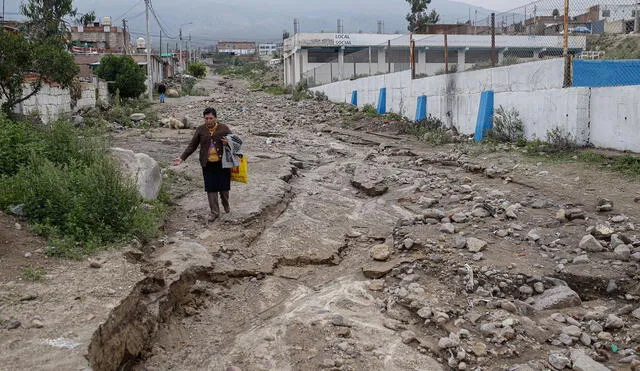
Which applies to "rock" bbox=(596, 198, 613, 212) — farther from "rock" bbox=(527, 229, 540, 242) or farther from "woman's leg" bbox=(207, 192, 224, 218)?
"woman's leg" bbox=(207, 192, 224, 218)

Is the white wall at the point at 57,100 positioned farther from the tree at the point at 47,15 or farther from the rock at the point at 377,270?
the rock at the point at 377,270

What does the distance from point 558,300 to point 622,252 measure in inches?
40.2

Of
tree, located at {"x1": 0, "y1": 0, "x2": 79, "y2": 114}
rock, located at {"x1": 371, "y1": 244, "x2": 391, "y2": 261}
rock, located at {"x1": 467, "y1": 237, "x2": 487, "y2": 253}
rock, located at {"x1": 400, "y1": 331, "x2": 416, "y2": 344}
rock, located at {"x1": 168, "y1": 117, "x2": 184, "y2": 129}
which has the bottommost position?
rock, located at {"x1": 400, "y1": 331, "x2": 416, "y2": 344}

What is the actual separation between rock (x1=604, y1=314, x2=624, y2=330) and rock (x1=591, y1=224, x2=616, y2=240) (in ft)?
5.09

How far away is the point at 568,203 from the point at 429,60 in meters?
14.1

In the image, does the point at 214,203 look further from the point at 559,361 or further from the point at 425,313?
the point at 559,361

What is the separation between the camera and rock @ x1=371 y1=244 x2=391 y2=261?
570cm

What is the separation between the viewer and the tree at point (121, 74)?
84.4 ft

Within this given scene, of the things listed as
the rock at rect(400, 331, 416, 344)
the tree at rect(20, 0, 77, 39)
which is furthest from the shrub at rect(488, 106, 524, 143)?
the tree at rect(20, 0, 77, 39)

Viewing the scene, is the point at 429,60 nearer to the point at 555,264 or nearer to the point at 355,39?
the point at 555,264

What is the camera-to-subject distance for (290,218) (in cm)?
730

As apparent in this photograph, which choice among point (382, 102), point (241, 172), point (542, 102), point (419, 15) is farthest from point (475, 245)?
point (419, 15)

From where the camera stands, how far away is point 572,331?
402cm

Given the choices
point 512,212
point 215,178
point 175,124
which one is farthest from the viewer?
point 175,124
